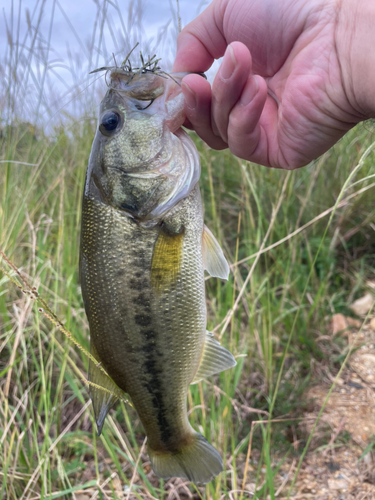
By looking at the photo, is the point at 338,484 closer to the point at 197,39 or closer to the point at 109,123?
the point at 109,123

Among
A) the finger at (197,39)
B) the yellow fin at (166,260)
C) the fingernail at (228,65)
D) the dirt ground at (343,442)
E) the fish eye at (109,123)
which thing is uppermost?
the finger at (197,39)

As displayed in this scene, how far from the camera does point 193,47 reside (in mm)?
1794

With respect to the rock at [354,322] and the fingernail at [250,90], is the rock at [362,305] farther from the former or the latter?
the fingernail at [250,90]

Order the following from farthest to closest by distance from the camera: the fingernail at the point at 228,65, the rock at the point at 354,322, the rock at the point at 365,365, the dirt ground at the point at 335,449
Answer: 1. the rock at the point at 354,322
2. the rock at the point at 365,365
3. the dirt ground at the point at 335,449
4. the fingernail at the point at 228,65

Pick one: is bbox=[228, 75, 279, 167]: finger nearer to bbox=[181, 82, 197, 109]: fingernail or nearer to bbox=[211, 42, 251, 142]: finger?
bbox=[211, 42, 251, 142]: finger

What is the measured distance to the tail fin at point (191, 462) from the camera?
155 centimetres

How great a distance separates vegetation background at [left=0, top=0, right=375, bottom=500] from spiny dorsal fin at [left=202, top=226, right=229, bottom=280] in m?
0.47

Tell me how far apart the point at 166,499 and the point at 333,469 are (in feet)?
3.51

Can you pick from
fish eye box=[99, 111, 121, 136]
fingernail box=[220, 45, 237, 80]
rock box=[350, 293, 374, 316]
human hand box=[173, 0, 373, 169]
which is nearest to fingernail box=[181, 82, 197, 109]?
human hand box=[173, 0, 373, 169]

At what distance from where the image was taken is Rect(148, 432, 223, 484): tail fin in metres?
1.55

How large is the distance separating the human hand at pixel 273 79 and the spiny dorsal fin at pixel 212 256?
18.0 inches

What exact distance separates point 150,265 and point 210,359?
50 centimetres

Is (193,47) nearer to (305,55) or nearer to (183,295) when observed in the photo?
(305,55)

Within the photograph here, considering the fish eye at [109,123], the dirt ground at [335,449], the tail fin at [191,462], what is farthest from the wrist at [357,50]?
the tail fin at [191,462]
